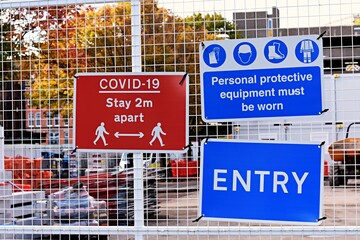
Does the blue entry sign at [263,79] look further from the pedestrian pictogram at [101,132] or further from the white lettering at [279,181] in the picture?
the pedestrian pictogram at [101,132]

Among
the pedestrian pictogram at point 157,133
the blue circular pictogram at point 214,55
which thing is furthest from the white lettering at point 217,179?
the blue circular pictogram at point 214,55

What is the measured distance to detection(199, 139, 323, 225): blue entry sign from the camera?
4.72m

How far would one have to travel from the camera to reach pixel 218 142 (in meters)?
4.86

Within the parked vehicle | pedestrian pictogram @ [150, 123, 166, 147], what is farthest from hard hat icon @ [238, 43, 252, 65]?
the parked vehicle

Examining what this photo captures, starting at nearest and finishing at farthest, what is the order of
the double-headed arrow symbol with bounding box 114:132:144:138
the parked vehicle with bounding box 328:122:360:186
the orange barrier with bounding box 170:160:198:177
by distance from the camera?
1. the double-headed arrow symbol with bounding box 114:132:144:138
2. the parked vehicle with bounding box 328:122:360:186
3. the orange barrier with bounding box 170:160:198:177

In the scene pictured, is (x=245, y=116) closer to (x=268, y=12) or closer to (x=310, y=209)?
(x=310, y=209)

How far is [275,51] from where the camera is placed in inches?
191

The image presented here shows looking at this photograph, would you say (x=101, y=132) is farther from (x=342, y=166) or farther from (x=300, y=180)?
(x=342, y=166)

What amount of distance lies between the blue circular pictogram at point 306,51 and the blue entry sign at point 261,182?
0.63 m

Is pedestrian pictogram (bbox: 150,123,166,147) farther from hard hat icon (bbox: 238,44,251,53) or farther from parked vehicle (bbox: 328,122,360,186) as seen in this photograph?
parked vehicle (bbox: 328,122,360,186)

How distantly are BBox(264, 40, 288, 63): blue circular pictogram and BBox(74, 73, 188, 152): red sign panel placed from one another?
2.12 feet

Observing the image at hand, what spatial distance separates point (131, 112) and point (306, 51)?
4.59 ft

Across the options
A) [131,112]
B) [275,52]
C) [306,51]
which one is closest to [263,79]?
[275,52]

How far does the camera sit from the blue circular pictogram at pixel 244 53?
4880mm
